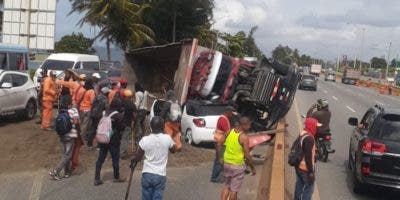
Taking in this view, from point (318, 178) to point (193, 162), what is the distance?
269 cm

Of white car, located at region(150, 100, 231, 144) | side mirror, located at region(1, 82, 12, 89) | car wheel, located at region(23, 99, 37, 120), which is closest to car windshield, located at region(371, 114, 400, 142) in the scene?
white car, located at region(150, 100, 231, 144)

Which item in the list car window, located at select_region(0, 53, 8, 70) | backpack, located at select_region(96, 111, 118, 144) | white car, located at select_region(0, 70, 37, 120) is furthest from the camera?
car window, located at select_region(0, 53, 8, 70)

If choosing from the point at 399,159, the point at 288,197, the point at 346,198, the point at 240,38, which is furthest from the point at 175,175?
the point at 240,38

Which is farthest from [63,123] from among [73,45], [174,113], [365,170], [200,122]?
[73,45]

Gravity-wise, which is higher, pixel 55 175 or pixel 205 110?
pixel 205 110

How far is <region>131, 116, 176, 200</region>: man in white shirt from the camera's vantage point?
7.79 meters

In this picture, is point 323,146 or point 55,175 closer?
point 55,175

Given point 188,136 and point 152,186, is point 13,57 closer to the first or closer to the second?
point 188,136

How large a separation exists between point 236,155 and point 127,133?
6.31 meters

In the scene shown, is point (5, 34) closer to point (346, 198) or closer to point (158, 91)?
point (158, 91)

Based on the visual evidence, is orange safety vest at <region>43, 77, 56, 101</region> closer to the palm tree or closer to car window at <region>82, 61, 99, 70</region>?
car window at <region>82, 61, 99, 70</region>

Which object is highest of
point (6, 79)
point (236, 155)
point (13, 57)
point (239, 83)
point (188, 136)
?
point (13, 57)

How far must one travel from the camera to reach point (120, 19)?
45906 millimetres

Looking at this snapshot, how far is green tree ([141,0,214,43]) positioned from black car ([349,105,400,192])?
34.7 m
